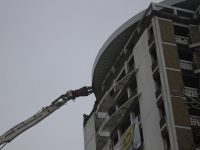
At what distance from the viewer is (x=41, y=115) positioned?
75.6m

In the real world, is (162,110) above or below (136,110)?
below

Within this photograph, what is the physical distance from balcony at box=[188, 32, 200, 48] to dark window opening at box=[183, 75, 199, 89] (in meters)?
4.18

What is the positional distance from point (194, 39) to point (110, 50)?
1615 cm

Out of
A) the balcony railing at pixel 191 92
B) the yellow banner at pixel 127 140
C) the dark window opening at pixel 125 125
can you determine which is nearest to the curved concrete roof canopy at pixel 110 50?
the dark window opening at pixel 125 125

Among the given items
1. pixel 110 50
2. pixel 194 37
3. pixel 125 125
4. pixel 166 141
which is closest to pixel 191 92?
pixel 166 141

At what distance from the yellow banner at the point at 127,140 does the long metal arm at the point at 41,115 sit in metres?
20.6

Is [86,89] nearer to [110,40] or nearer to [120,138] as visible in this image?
[110,40]

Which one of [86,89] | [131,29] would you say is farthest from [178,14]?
[86,89]

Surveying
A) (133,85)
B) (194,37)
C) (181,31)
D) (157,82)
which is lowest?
(157,82)

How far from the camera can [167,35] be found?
54781 millimetres

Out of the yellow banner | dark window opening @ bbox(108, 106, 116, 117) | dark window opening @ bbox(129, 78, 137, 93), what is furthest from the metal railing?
dark window opening @ bbox(108, 106, 116, 117)

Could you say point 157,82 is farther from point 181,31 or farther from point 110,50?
point 110,50

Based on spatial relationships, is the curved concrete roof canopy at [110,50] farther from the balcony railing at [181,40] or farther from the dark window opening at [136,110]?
the dark window opening at [136,110]

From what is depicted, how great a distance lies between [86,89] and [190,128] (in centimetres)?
3427
